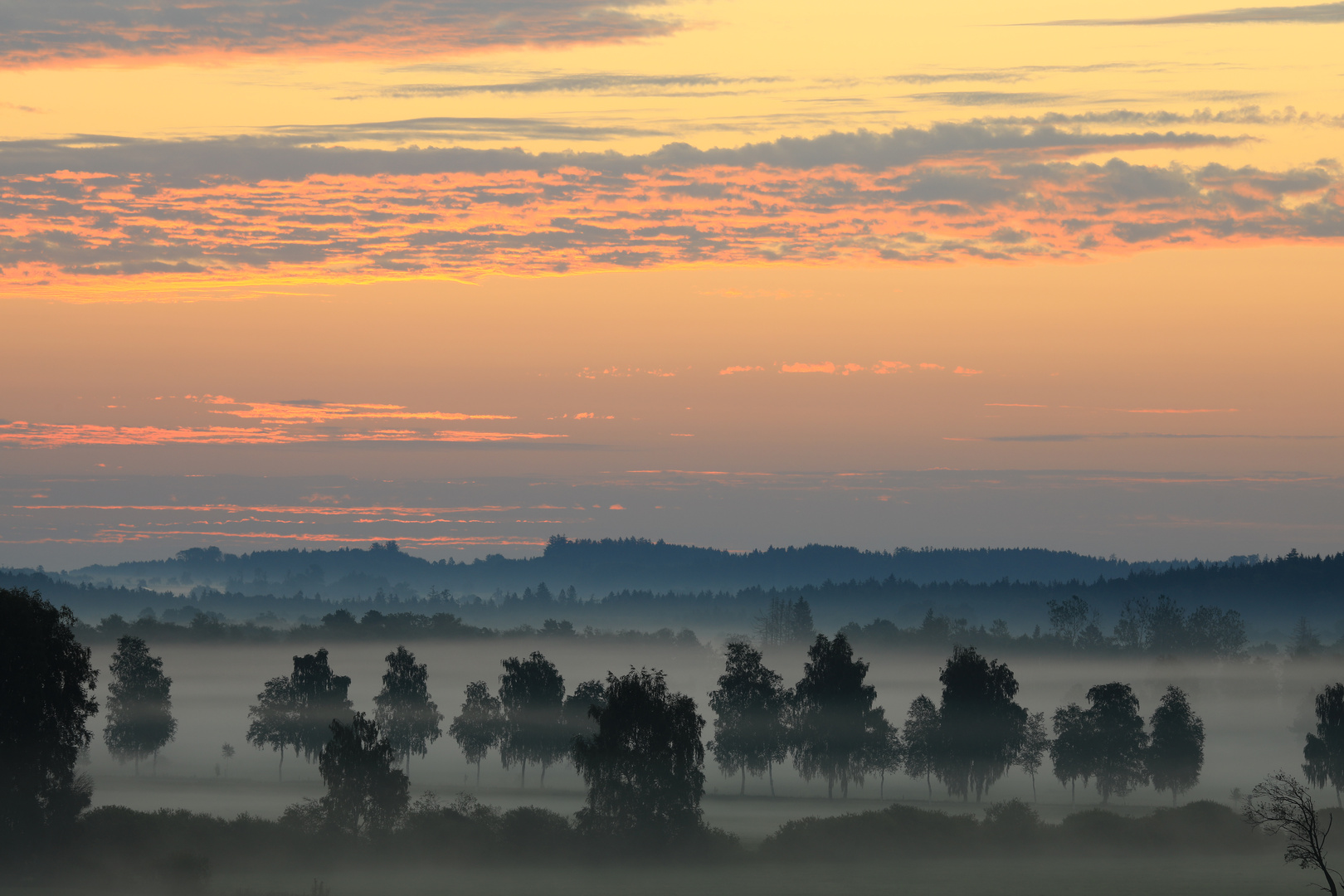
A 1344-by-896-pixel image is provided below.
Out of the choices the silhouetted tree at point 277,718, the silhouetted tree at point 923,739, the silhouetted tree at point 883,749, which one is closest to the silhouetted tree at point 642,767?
the silhouetted tree at point 883,749

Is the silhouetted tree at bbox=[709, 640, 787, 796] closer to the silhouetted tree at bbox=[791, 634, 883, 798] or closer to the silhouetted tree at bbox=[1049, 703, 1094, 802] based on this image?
the silhouetted tree at bbox=[791, 634, 883, 798]

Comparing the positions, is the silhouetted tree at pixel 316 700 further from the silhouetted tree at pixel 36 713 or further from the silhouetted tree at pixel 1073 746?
the silhouetted tree at pixel 36 713

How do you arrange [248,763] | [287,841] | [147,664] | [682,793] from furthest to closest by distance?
[248,763] < [147,664] < [682,793] < [287,841]

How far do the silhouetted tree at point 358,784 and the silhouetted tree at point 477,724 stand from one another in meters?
61.9

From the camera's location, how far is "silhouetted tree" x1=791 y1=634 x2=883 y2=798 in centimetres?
15275

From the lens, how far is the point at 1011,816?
113938 mm

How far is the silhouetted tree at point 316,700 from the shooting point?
158250 mm

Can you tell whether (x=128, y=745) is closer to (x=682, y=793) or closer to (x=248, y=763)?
(x=248, y=763)

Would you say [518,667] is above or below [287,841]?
above

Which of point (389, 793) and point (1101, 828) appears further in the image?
point (1101, 828)

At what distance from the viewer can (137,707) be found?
16062cm

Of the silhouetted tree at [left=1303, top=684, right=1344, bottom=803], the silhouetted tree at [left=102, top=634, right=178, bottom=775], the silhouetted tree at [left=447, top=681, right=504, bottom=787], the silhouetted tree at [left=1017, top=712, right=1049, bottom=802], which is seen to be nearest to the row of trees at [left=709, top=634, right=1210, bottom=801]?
the silhouetted tree at [left=1017, top=712, right=1049, bottom=802]

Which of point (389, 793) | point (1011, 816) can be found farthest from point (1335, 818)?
point (389, 793)

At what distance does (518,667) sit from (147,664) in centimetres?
4604
